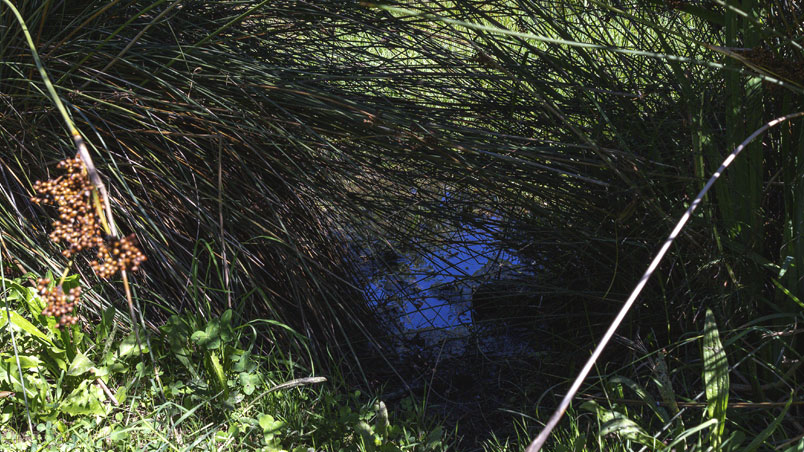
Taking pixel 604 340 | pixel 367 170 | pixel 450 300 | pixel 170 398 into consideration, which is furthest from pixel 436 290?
pixel 604 340

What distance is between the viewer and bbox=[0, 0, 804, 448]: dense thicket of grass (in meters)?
1.55

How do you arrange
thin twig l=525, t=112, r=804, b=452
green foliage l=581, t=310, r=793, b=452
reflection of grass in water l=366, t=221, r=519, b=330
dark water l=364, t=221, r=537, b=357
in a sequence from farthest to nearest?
reflection of grass in water l=366, t=221, r=519, b=330
dark water l=364, t=221, r=537, b=357
green foliage l=581, t=310, r=793, b=452
thin twig l=525, t=112, r=804, b=452

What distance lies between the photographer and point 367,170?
1979 mm

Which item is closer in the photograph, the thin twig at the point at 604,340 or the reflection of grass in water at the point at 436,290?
the thin twig at the point at 604,340

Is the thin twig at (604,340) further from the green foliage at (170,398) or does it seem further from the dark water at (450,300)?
the dark water at (450,300)

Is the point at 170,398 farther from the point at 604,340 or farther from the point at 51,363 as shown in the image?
the point at 604,340

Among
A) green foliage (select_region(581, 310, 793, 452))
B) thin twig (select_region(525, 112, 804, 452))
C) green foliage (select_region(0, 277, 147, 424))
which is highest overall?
thin twig (select_region(525, 112, 804, 452))

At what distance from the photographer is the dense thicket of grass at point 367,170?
1.55 m

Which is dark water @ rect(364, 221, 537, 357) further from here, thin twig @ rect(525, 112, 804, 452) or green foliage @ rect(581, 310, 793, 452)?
thin twig @ rect(525, 112, 804, 452)

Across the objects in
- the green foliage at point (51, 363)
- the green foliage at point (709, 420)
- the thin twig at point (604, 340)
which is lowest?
the green foliage at point (51, 363)

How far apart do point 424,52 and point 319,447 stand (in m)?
1.13

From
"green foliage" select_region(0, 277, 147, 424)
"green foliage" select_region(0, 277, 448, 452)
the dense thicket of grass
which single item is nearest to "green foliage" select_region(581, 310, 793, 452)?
the dense thicket of grass

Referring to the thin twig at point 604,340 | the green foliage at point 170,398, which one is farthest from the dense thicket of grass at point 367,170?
the thin twig at point 604,340

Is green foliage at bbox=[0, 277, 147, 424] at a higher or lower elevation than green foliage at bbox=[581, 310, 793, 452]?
lower
